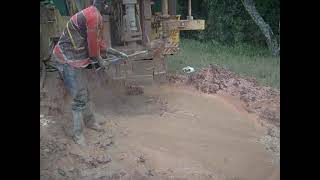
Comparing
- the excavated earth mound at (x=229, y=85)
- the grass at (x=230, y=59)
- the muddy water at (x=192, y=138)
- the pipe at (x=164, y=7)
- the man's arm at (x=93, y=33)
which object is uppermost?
the pipe at (x=164, y=7)

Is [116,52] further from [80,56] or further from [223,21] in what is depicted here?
[223,21]

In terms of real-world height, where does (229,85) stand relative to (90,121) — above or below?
above

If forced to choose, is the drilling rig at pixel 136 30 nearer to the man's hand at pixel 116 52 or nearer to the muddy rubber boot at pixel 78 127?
the man's hand at pixel 116 52

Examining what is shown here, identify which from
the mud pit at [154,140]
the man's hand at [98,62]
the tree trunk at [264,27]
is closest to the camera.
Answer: the mud pit at [154,140]

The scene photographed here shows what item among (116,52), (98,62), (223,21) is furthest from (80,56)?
(223,21)

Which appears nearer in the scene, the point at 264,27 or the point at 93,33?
the point at 93,33

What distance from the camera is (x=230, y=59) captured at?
5.48 meters

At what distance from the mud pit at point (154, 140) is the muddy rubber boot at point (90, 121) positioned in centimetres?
4

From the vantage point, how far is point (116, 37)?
5.29 m

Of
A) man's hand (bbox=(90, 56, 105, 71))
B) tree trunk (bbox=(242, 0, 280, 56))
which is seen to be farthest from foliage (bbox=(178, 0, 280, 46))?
man's hand (bbox=(90, 56, 105, 71))

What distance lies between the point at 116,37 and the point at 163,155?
104 cm

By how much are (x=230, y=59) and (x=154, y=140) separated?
3.21 feet

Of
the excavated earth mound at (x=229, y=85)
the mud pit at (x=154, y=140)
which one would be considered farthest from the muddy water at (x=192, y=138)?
the excavated earth mound at (x=229, y=85)

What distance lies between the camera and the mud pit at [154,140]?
4965 millimetres
